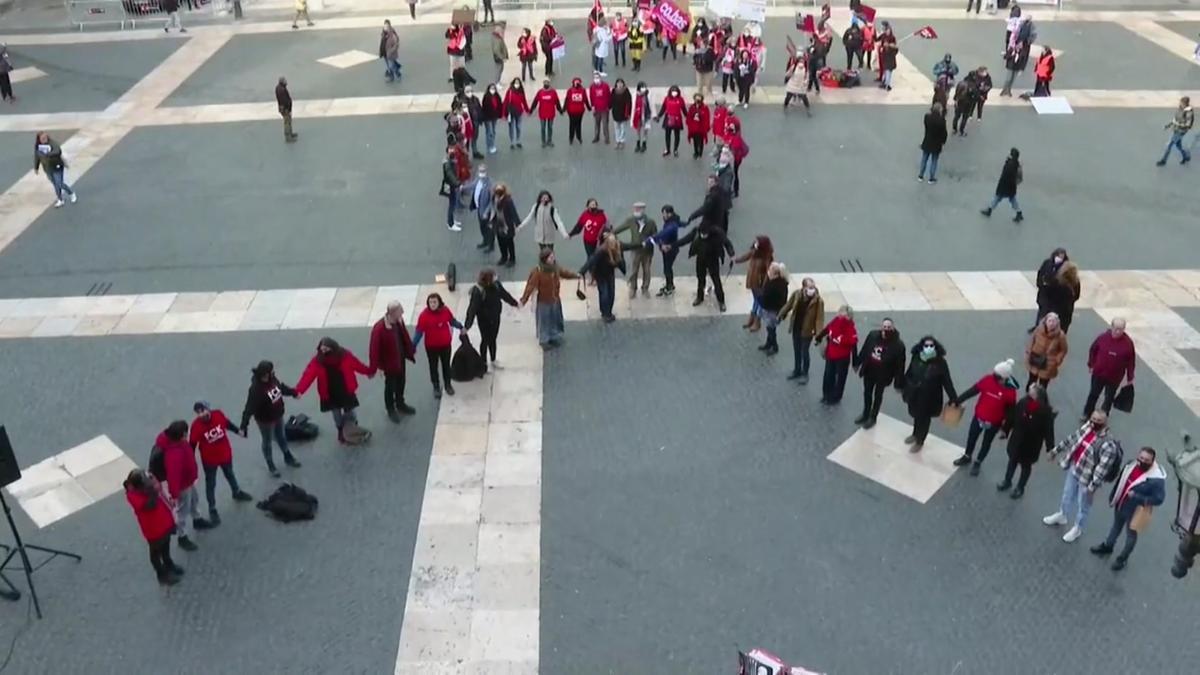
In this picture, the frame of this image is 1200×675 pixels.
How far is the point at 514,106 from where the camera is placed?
64.3ft

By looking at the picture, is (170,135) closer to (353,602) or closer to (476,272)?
(476,272)

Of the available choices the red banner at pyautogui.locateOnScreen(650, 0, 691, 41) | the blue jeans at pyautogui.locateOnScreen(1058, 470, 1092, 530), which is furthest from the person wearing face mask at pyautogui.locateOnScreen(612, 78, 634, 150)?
the blue jeans at pyautogui.locateOnScreen(1058, 470, 1092, 530)

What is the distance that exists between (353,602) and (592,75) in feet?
60.5

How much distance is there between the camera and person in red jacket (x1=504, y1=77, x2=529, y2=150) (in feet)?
64.0

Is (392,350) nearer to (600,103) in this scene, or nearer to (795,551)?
(795,551)

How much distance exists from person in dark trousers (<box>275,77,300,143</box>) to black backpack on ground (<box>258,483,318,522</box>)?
39.1 ft

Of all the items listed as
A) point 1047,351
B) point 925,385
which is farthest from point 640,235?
point 1047,351

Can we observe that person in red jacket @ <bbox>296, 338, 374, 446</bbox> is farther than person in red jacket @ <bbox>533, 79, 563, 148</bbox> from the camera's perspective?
No

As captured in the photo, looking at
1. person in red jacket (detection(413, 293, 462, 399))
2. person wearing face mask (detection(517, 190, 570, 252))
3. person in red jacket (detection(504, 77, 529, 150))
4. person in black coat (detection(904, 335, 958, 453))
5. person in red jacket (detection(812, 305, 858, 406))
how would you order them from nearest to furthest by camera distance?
1. person in black coat (detection(904, 335, 958, 453))
2. person in red jacket (detection(812, 305, 858, 406))
3. person in red jacket (detection(413, 293, 462, 399))
4. person wearing face mask (detection(517, 190, 570, 252))
5. person in red jacket (detection(504, 77, 529, 150))

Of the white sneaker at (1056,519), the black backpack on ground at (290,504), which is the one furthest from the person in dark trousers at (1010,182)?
the black backpack on ground at (290,504)

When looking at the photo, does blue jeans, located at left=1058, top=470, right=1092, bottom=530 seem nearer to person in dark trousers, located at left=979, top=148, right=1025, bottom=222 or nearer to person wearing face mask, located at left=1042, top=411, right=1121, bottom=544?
person wearing face mask, located at left=1042, top=411, right=1121, bottom=544

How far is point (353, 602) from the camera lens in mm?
9312

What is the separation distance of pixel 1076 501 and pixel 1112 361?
205 cm

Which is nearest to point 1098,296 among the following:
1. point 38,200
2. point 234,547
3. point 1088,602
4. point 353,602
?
point 1088,602
